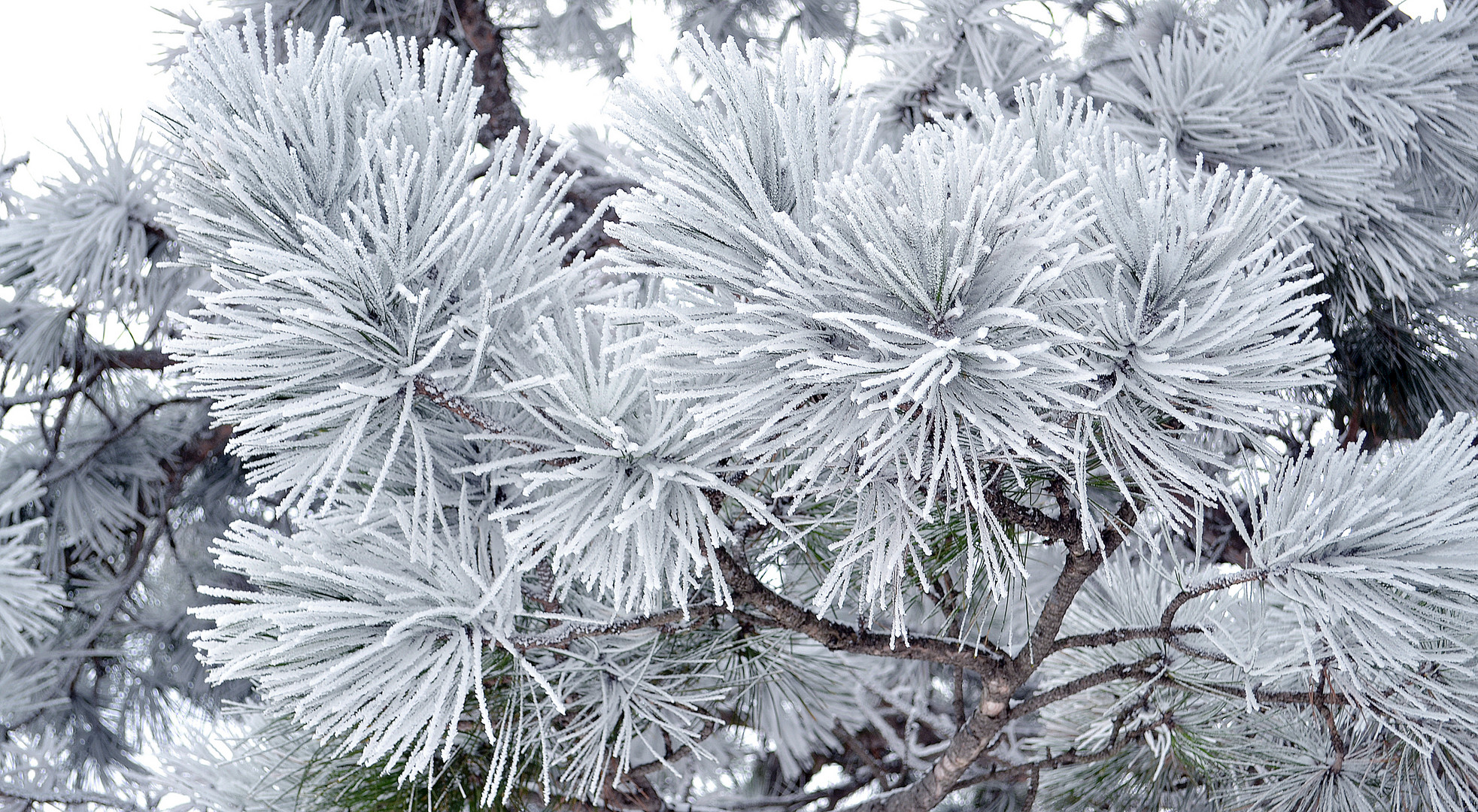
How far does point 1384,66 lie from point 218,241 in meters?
0.68

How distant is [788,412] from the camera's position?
32 centimetres

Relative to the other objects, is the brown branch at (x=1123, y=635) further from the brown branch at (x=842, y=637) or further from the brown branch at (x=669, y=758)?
the brown branch at (x=669, y=758)

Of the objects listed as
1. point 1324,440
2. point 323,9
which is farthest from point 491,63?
point 1324,440

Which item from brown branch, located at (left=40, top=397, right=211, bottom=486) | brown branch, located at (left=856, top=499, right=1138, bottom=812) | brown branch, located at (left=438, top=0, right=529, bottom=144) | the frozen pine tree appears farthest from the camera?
brown branch, located at (left=40, top=397, right=211, bottom=486)

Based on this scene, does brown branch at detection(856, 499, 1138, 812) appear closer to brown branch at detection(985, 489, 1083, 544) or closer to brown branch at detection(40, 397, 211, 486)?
brown branch at detection(985, 489, 1083, 544)

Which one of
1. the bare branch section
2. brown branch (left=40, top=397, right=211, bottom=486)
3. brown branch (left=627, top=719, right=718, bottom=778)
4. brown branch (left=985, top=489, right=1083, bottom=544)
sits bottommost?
the bare branch section

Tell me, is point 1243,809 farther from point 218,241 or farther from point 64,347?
point 64,347

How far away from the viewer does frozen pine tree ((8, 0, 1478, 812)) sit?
0.31 m

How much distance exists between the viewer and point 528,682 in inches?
20.0

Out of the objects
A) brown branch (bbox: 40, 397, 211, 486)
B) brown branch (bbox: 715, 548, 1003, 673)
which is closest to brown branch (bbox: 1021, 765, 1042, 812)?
brown branch (bbox: 715, 548, 1003, 673)

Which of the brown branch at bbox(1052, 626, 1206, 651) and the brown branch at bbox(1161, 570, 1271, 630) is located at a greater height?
the brown branch at bbox(1161, 570, 1271, 630)

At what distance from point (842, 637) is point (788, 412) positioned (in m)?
0.18

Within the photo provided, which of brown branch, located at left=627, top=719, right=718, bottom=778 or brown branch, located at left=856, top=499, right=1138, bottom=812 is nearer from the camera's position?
brown branch, located at left=856, top=499, right=1138, bottom=812

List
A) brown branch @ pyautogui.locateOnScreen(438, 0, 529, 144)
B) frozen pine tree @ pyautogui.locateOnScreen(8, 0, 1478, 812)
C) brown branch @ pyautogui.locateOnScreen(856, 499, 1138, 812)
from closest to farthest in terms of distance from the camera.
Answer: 1. frozen pine tree @ pyautogui.locateOnScreen(8, 0, 1478, 812)
2. brown branch @ pyautogui.locateOnScreen(856, 499, 1138, 812)
3. brown branch @ pyautogui.locateOnScreen(438, 0, 529, 144)
